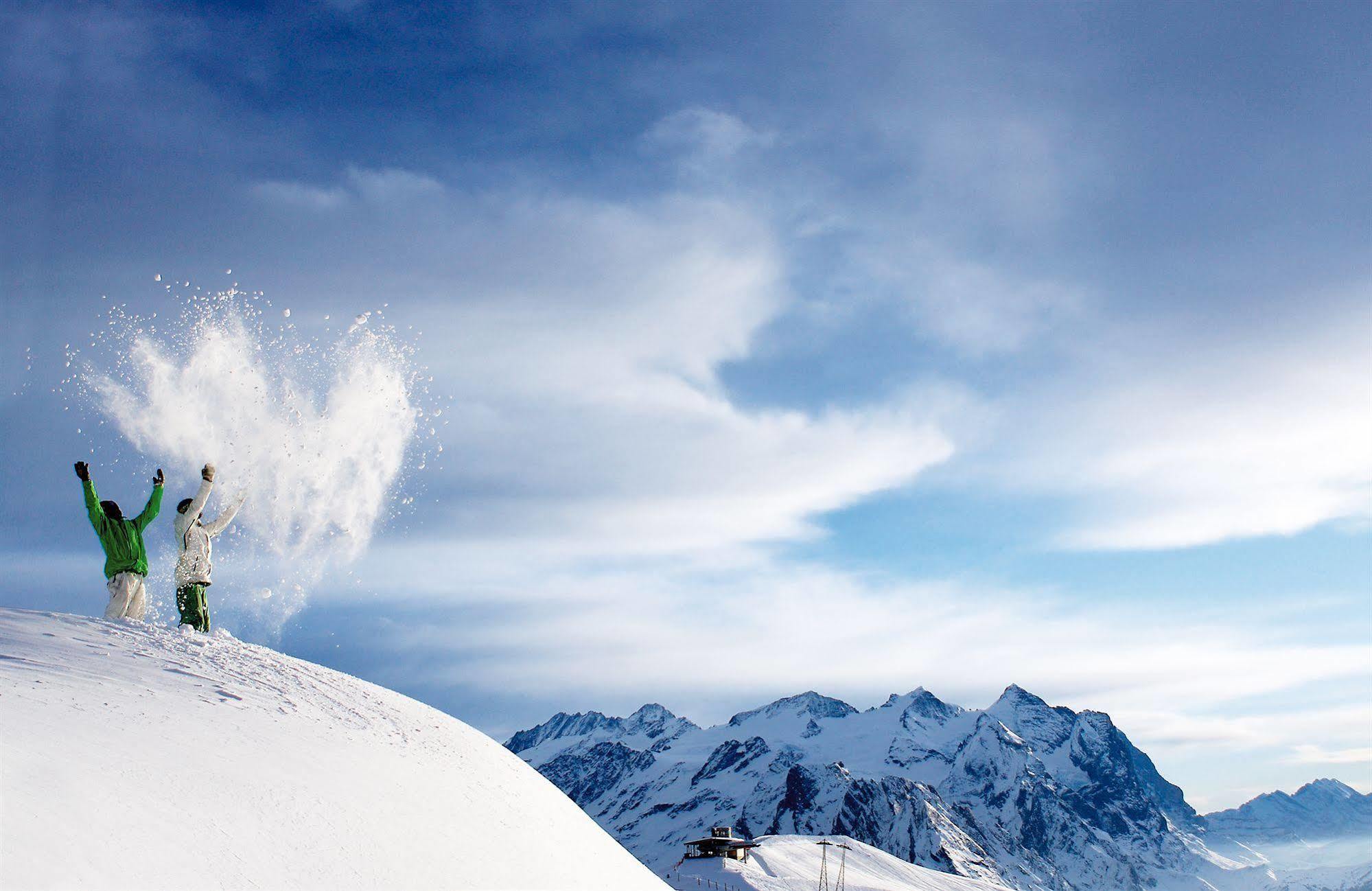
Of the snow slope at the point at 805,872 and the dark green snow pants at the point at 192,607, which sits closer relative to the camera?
the dark green snow pants at the point at 192,607

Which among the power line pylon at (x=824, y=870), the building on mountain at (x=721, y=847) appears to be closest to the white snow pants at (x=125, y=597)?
the power line pylon at (x=824, y=870)

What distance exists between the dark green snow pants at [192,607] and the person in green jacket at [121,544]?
3.05 feet

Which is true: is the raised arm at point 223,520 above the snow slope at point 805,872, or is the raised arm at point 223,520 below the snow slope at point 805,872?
above

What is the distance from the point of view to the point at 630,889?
18.0m

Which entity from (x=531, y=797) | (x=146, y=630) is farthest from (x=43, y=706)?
(x=531, y=797)

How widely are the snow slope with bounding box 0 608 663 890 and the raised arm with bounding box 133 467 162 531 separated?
7.73 ft

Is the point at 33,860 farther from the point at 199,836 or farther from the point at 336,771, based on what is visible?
the point at 336,771

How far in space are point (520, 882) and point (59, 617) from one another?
1158 centimetres

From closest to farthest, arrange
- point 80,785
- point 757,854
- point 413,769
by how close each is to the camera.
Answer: point 80,785 < point 413,769 < point 757,854

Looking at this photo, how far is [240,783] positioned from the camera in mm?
13664

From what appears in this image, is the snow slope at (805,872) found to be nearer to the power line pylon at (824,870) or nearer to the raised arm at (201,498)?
the power line pylon at (824,870)

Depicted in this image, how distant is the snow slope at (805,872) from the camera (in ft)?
384

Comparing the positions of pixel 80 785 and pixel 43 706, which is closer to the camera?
pixel 80 785

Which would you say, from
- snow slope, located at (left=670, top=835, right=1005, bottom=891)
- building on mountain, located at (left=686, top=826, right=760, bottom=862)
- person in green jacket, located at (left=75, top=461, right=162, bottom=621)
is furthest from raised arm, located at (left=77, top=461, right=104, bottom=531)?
building on mountain, located at (left=686, top=826, right=760, bottom=862)
